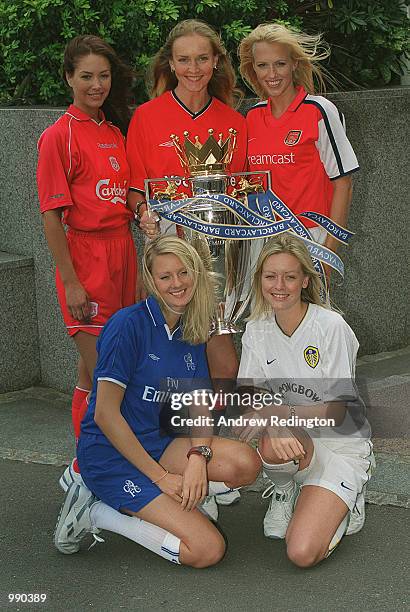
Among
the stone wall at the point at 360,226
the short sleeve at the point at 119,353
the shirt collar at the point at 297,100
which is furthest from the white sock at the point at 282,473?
the stone wall at the point at 360,226

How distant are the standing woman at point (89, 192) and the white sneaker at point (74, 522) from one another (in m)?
0.78

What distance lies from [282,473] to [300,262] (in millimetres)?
810

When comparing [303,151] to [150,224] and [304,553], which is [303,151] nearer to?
[150,224]

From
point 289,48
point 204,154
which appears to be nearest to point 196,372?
point 204,154

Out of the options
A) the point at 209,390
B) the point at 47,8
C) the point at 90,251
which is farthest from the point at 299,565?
the point at 47,8

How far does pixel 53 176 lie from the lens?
15.1ft

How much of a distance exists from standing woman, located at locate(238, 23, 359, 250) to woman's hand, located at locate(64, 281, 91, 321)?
2.96 ft

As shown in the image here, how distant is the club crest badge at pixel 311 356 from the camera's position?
13.9 feet

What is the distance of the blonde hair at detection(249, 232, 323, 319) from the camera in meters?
4.26

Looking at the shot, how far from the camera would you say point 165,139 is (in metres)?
4.65

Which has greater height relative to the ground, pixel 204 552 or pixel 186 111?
pixel 186 111

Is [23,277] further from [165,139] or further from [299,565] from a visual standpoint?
[299,565]

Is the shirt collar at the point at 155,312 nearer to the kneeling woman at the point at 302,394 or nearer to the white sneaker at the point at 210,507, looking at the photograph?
the kneeling woman at the point at 302,394

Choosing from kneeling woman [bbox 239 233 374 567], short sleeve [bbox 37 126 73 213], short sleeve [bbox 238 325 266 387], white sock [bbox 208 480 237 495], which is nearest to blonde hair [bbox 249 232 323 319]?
kneeling woman [bbox 239 233 374 567]
